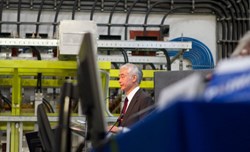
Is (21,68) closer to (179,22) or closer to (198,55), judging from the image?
(198,55)

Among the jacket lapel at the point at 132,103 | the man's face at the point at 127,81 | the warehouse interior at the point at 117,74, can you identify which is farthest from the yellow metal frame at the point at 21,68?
the jacket lapel at the point at 132,103

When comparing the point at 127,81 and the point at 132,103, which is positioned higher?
the point at 127,81

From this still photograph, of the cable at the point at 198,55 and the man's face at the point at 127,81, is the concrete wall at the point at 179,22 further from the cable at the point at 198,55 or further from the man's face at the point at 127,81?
the man's face at the point at 127,81

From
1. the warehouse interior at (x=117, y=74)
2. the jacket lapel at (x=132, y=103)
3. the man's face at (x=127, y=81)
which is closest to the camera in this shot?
the warehouse interior at (x=117, y=74)

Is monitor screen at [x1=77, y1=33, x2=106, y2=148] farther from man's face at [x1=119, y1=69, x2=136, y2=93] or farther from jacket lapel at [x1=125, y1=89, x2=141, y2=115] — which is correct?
man's face at [x1=119, y1=69, x2=136, y2=93]

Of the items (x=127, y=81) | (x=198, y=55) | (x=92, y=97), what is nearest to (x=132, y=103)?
(x=127, y=81)

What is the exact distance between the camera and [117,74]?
514 cm

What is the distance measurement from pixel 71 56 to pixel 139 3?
3.38 metres

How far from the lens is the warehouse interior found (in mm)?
692

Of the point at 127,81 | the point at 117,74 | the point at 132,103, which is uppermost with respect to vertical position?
the point at 117,74

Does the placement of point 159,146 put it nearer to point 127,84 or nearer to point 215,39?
point 127,84

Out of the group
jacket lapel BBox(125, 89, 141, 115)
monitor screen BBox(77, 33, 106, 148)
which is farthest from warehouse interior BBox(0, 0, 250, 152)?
jacket lapel BBox(125, 89, 141, 115)

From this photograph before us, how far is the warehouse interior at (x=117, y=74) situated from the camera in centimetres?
69

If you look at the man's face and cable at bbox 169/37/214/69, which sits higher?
cable at bbox 169/37/214/69
